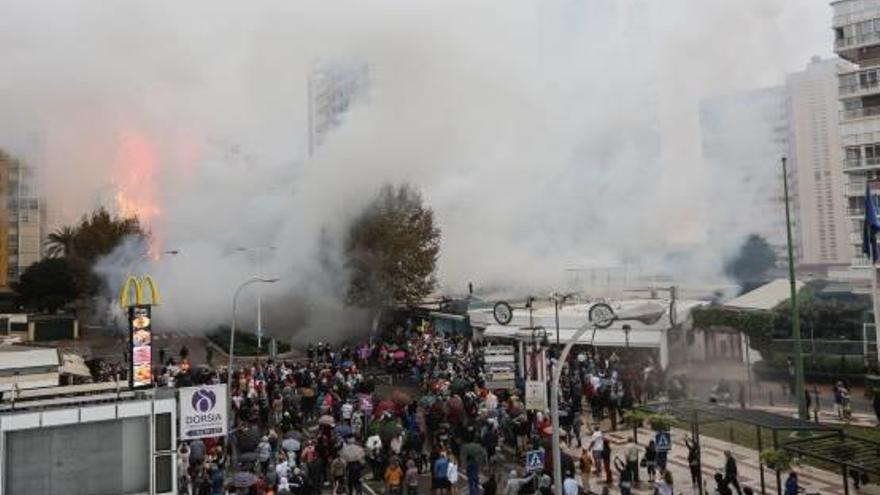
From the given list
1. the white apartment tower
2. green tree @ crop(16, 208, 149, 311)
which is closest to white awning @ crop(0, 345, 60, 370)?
green tree @ crop(16, 208, 149, 311)

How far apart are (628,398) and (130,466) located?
15307 mm

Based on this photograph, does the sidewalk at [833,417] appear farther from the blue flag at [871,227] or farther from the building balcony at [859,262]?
the building balcony at [859,262]

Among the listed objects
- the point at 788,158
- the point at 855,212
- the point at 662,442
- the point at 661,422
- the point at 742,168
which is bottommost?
the point at 662,442

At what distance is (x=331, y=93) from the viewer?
93250mm

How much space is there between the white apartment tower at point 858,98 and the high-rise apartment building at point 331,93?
29.4 m

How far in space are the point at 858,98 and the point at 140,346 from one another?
140ft


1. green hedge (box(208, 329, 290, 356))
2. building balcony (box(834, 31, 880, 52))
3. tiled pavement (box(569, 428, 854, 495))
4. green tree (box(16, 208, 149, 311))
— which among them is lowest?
tiled pavement (box(569, 428, 854, 495))

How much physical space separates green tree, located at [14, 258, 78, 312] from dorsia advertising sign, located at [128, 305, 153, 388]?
50227 millimetres

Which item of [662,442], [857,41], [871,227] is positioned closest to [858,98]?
[857,41]

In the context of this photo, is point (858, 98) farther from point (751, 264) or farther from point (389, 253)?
point (389, 253)

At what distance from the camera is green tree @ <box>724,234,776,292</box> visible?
144 feet

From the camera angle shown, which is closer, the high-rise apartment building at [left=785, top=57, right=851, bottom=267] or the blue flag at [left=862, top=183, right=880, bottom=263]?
the blue flag at [left=862, top=183, right=880, bottom=263]

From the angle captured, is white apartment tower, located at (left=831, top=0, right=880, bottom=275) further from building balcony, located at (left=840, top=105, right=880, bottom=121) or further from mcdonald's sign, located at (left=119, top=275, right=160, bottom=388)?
mcdonald's sign, located at (left=119, top=275, right=160, bottom=388)

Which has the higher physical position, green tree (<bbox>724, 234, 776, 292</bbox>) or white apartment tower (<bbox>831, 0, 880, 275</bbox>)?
Result: white apartment tower (<bbox>831, 0, 880, 275</bbox>)
